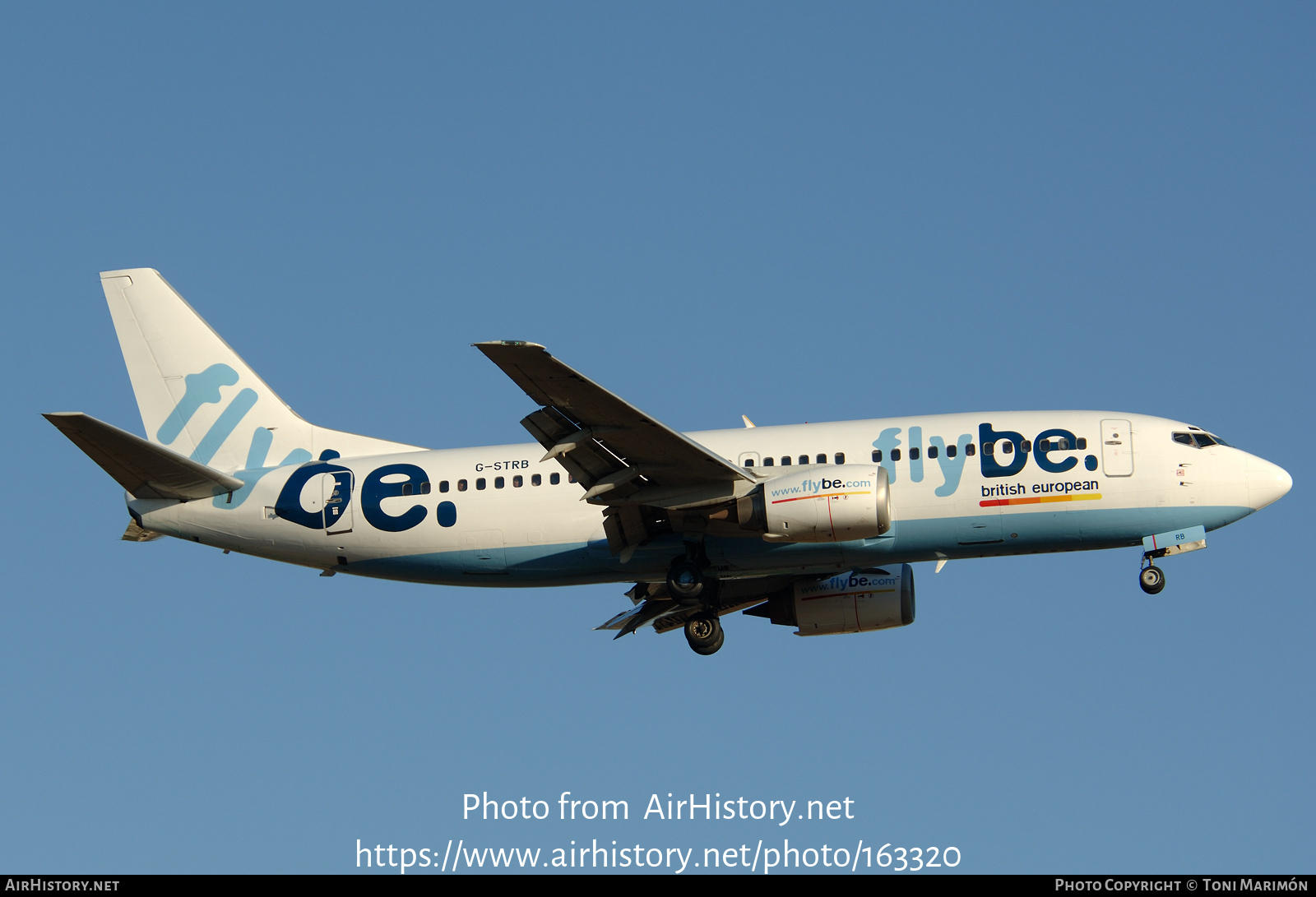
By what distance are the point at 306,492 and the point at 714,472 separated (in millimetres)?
10879

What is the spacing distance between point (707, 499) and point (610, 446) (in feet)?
8.56

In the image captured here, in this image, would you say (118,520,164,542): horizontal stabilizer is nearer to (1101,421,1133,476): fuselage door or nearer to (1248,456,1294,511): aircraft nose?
(1101,421,1133,476): fuselage door

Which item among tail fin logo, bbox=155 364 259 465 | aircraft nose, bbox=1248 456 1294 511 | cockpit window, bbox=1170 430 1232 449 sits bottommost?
aircraft nose, bbox=1248 456 1294 511

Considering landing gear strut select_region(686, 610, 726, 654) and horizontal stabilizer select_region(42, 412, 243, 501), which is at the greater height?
horizontal stabilizer select_region(42, 412, 243, 501)

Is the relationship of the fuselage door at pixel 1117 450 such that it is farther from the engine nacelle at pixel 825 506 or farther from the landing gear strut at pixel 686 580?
the landing gear strut at pixel 686 580

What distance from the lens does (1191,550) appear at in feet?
116

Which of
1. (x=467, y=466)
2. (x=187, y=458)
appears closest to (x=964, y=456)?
(x=467, y=466)

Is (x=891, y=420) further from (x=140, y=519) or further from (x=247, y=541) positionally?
(x=140, y=519)

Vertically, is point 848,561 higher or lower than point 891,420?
lower

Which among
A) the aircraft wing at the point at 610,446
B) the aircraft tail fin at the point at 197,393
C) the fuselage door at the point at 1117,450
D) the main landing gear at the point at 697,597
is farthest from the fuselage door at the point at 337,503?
the fuselage door at the point at 1117,450

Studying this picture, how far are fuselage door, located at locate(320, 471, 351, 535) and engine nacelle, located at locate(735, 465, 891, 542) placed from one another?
34.0 ft

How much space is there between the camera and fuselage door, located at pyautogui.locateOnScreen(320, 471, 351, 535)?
38250mm

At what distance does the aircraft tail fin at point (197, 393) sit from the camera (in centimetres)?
4069

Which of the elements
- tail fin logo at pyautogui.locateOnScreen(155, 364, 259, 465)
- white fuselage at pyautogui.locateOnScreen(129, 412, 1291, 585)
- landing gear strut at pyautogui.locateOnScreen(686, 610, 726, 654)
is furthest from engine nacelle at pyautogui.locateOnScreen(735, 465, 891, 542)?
tail fin logo at pyautogui.locateOnScreen(155, 364, 259, 465)
